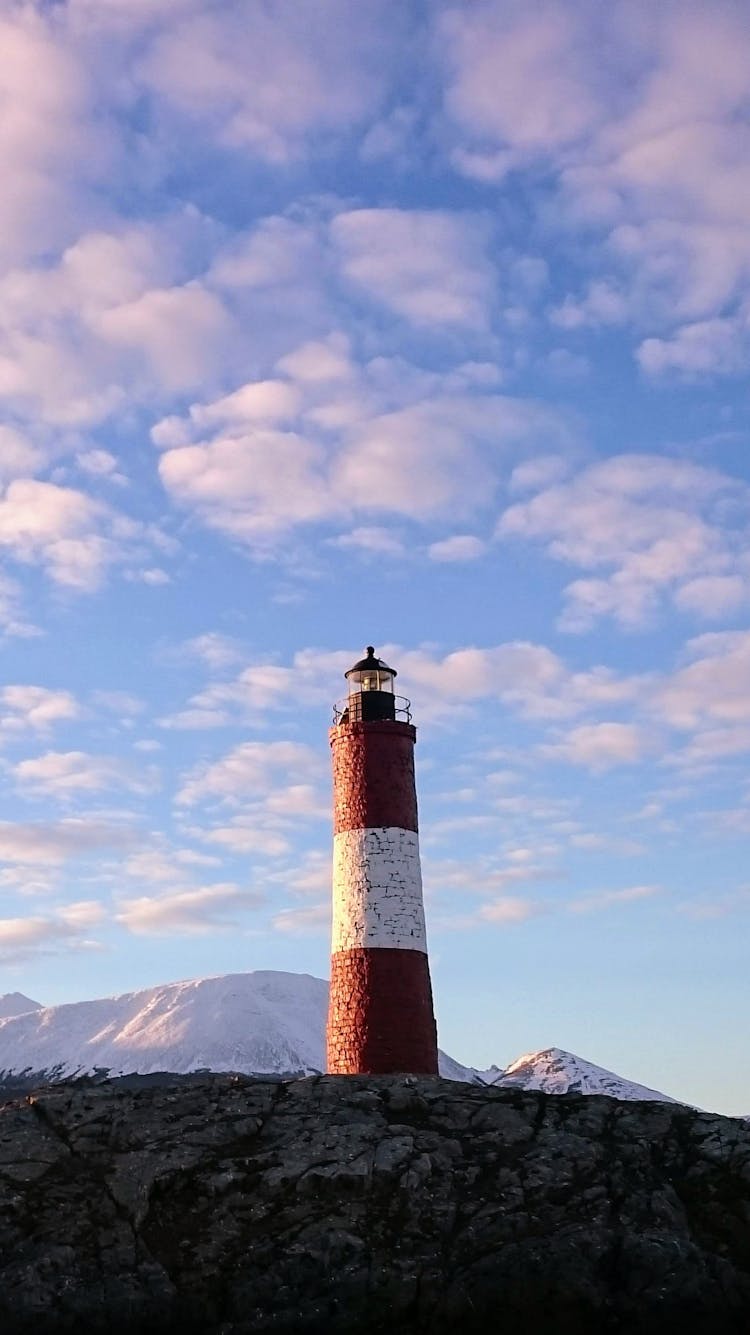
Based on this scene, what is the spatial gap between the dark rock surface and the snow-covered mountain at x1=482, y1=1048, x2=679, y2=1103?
340 ft

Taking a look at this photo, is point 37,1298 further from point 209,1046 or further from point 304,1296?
point 209,1046

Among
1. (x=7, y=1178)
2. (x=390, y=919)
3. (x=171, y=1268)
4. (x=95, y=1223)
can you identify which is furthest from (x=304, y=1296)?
(x=390, y=919)

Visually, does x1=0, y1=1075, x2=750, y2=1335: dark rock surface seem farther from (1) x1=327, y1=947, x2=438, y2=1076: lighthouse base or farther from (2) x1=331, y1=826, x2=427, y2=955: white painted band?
(2) x1=331, y1=826, x2=427, y2=955: white painted band

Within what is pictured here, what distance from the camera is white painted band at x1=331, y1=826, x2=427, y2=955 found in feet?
138

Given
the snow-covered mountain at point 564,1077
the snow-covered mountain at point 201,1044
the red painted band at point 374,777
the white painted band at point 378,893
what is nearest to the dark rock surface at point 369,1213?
the white painted band at point 378,893

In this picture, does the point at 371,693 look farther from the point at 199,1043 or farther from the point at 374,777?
the point at 199,1043

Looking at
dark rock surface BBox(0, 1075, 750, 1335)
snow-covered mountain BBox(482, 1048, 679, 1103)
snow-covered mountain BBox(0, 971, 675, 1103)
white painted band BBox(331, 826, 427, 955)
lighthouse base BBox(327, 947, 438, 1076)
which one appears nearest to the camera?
dark rock surface BBox(0, 1075, 750, 1335)

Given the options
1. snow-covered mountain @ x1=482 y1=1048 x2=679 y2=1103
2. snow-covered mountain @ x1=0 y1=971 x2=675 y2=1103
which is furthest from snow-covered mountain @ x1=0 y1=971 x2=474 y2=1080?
snow-covered mountain @ x1=482 y1=1048 x2=679 y2=1103

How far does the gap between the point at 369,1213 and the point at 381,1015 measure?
48.4ft

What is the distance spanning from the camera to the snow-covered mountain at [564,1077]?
435 ft

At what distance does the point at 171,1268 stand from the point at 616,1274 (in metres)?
8.46

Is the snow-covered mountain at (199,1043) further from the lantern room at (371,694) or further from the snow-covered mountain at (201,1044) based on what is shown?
the lantern room at (371,694)

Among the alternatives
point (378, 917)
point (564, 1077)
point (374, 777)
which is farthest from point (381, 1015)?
point (564, 1077)

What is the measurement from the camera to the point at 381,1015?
41.6 metres
